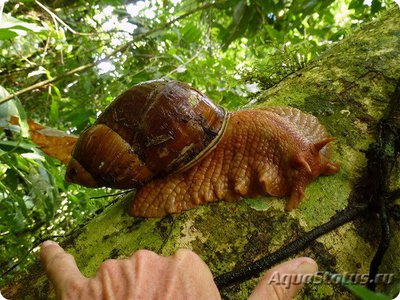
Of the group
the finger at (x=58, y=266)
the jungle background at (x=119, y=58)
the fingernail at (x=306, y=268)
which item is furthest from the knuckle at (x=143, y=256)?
the jungle background at (x=119, y=58)

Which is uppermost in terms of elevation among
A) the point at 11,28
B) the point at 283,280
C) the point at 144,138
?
the point at 11,28

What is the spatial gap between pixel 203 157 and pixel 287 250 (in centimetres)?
57

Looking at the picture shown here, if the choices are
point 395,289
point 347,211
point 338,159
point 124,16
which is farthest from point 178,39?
point 395,289

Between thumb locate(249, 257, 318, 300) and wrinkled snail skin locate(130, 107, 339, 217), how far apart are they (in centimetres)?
40

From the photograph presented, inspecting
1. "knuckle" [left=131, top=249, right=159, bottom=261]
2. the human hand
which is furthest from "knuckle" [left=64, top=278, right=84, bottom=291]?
"knuckle" [left=131, top=249, right=159, bottom=261]

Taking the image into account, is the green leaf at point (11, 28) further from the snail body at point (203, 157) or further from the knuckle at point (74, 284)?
the knuckle at point (74, 284)

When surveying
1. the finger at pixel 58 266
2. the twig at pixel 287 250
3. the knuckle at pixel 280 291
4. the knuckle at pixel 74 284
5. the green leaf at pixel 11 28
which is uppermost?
the green leaf at pixel 11 28

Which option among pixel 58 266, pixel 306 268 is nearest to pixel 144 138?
pixel 58 266

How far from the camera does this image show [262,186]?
1434 millimetres

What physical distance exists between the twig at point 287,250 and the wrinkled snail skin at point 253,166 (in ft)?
0.43

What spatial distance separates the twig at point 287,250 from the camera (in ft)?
3.76

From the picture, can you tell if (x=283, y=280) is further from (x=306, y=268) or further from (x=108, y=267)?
(x=108, y=267)

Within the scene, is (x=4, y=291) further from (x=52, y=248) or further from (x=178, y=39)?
(x=178, y=39)

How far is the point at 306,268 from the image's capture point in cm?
96
